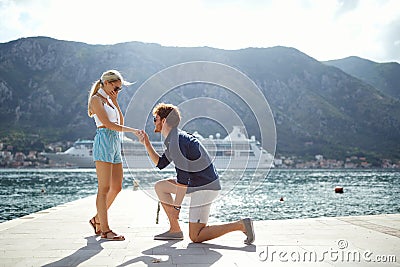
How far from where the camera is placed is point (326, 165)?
86938 millimetres

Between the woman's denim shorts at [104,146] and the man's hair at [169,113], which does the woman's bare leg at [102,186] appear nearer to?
the woman's denim shorts at [104,146]

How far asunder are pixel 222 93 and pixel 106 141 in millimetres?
94407

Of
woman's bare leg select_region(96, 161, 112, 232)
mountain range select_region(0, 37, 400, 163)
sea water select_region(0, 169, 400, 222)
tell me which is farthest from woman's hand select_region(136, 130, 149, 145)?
mountain range select_region(0, 37, 400, 163)

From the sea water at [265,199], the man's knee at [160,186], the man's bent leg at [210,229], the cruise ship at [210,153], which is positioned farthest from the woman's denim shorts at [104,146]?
the cruise ship at [210,153]

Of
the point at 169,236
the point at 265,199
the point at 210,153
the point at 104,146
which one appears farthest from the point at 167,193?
the point at 210,153

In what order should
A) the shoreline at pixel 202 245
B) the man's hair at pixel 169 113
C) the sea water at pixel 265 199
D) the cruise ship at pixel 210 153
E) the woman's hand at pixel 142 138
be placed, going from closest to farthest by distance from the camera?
the shoreline at pixel 202 245 → the man's hair at pixel 169 113 → the woman's hand at pixel 142 138 → the sea water at pixel 265 199 → the cruise ship at pixel 210 153

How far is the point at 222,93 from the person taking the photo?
321ft

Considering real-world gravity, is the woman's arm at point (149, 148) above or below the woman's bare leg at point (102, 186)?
above

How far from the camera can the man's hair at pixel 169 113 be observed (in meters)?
3.85

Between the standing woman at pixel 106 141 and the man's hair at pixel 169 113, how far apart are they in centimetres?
30

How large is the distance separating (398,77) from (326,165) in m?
93.3

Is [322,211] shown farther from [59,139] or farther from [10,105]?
[10,105]

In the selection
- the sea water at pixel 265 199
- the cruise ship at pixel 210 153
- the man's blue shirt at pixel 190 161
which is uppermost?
the man's blue shirt at pixel 190 161

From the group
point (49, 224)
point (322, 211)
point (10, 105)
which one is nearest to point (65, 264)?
point (49, 224)
